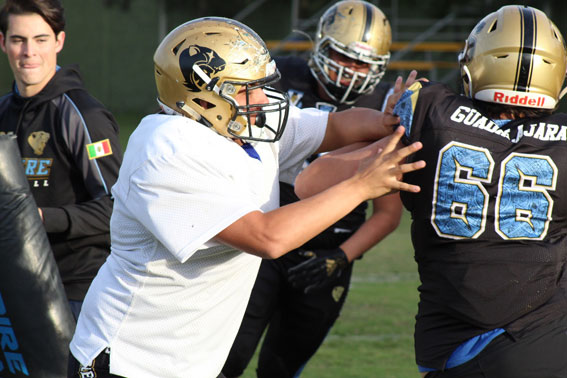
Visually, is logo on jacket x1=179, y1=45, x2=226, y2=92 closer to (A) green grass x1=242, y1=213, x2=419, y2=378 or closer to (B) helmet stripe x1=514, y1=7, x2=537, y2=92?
(B) helmet stripe x1=514, y1=7, x2=537, y2=92

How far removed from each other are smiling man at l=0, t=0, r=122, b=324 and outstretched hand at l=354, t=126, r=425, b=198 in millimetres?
1657

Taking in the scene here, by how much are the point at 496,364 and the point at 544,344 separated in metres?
0.17

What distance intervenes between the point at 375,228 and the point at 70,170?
1.62 m

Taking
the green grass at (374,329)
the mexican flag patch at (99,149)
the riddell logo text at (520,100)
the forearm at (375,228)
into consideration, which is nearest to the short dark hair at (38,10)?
the mexican flag patch at (99,149)

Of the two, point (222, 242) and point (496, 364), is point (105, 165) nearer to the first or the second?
point (222, 242)

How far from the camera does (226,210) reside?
2268mm

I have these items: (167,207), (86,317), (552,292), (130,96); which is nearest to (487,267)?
(552,292)

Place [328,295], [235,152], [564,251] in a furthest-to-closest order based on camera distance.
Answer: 1. [328,295]
2. [564,251]
3. [235,152]

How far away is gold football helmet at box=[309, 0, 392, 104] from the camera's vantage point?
4.55 m

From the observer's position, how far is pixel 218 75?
8.29 ft

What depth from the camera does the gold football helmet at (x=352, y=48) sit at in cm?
455

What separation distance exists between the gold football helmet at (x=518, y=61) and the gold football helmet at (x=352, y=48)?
72.9 inches

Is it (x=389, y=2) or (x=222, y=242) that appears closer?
(x=222, y=242)

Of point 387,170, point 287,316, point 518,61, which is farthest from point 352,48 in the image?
point 387,170
